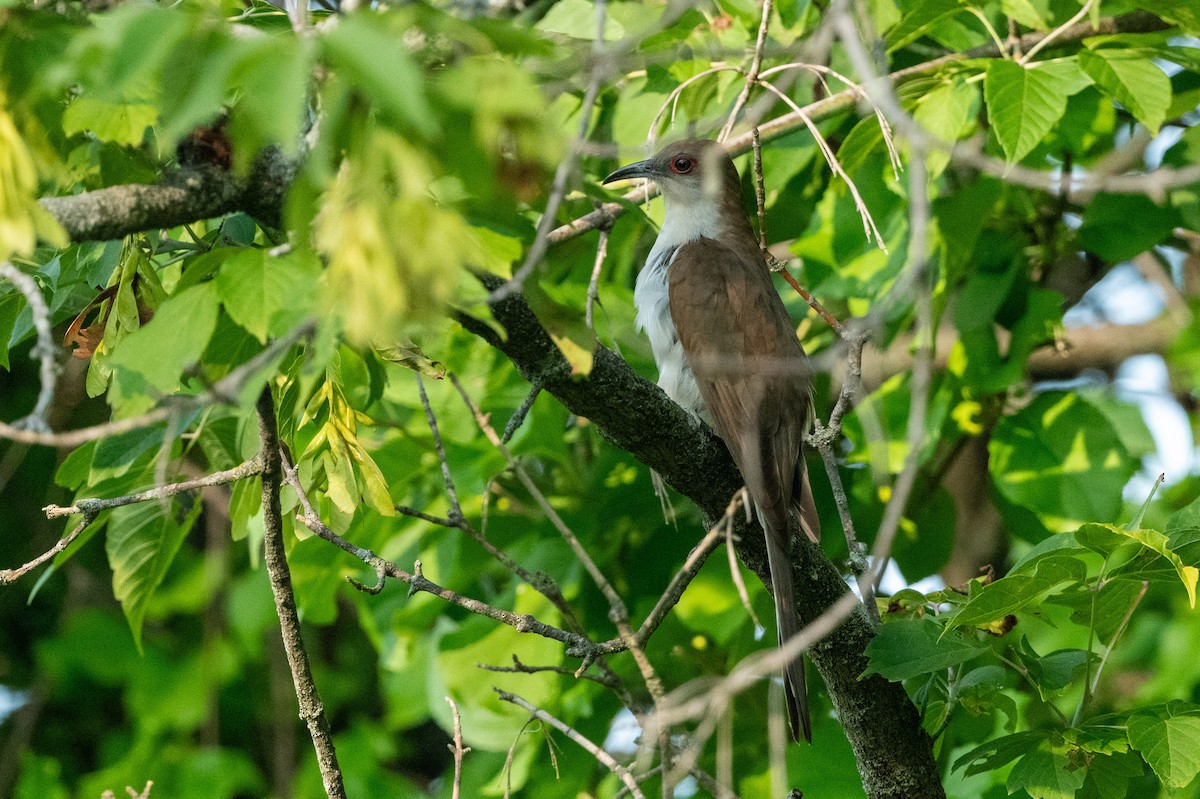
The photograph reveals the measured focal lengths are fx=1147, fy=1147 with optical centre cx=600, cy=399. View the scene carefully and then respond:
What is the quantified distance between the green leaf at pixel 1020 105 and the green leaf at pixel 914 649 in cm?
122

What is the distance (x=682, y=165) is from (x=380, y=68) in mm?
3571

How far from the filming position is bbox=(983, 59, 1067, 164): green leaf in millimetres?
2975

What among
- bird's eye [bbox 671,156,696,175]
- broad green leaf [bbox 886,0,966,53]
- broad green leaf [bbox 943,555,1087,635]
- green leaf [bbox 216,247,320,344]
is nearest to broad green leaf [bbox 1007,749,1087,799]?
broad green leaf [bbox 943,555,1087,635]

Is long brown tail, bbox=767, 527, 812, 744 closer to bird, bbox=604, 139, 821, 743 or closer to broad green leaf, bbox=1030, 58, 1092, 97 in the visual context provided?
bird, bbox=604, 139, 821, 743

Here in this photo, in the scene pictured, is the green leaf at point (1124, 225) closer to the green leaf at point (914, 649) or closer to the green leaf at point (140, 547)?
the green leaf at point (914, 649)

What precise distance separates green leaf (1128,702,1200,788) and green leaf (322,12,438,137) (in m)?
→ 1.91

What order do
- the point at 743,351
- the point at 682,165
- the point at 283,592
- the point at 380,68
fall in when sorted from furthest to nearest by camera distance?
the point at 682,165, the point at 743,351, the point at 283,592, the point at 380,68

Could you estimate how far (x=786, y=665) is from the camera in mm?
3006

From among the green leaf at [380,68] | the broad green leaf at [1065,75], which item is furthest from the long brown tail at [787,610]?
the green leaf at [380,68]

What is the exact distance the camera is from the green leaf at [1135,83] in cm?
312

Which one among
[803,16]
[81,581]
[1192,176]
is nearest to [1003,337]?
[803,16]

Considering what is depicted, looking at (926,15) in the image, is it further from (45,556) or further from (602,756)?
(45,556)

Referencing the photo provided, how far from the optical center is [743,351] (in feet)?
12.6

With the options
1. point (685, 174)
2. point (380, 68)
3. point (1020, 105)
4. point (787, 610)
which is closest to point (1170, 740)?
point (787, 610)
